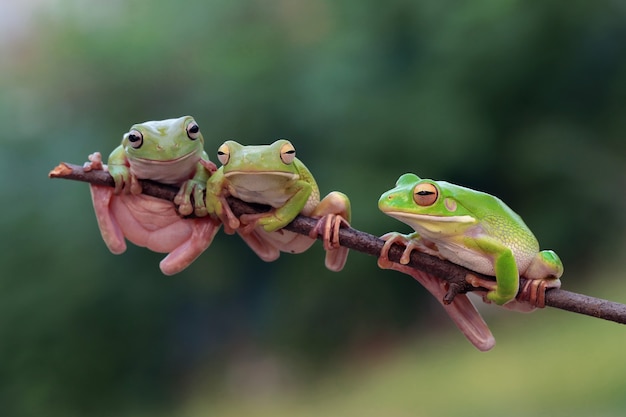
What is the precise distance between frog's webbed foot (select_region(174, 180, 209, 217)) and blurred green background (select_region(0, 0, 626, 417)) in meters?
1.94

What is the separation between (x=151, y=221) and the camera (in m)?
1.22

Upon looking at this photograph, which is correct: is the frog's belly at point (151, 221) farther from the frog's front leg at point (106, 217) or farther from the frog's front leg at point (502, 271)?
the frog's front leg at point (502, 271)

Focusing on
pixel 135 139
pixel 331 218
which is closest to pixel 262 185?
pixel 331 218

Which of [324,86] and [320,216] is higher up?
[320,216]

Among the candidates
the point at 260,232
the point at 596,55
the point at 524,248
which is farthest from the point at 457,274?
the point at 596,55

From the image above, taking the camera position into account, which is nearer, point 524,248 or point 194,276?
point 524,248

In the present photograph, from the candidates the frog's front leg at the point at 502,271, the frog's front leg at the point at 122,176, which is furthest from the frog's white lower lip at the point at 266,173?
the frog's front leg at the point at 502,271

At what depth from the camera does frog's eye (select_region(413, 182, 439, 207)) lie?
97cm

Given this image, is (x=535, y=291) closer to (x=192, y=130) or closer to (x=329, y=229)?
(x=329, y=229)

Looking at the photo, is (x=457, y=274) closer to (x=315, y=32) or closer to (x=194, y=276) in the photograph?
(x=194, y=276)

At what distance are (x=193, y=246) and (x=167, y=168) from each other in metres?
0.16

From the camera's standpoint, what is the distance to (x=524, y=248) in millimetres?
1047

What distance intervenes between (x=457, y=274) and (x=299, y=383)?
2410 millimetres

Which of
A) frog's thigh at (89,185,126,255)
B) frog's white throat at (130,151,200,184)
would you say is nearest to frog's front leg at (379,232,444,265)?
frog's white throat at (130,151,200,184)
